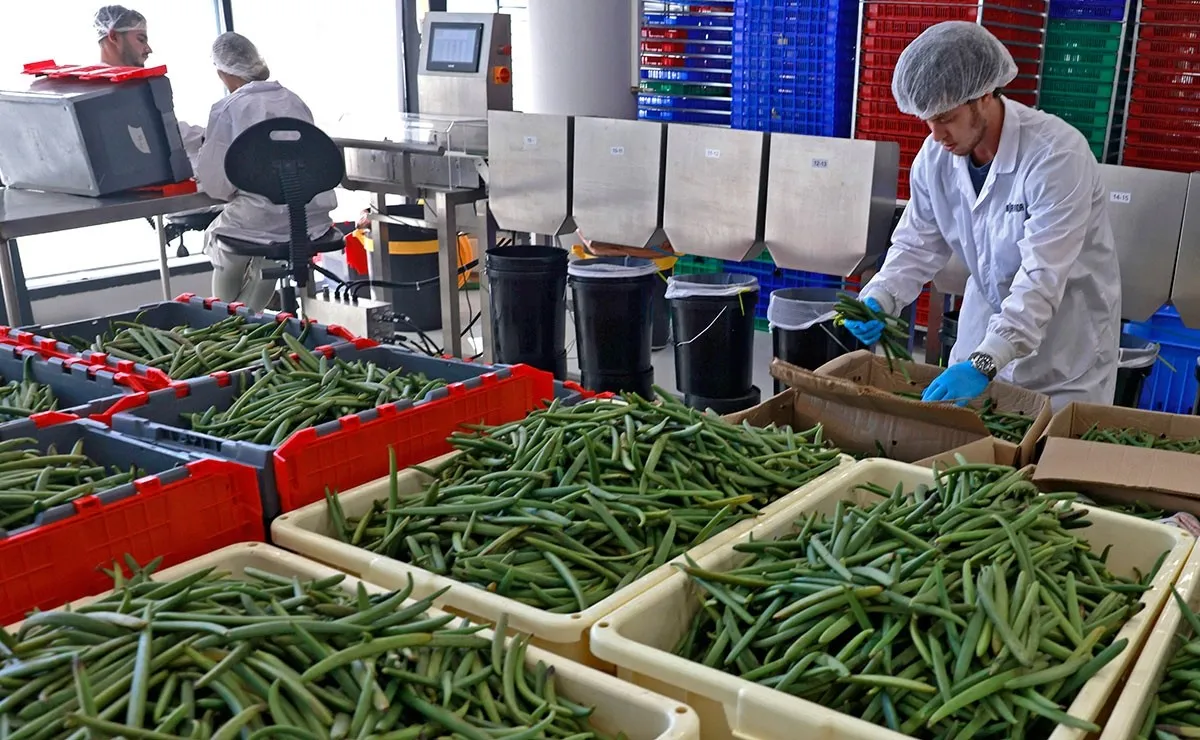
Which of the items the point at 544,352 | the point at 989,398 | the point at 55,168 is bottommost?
the point at 544,352

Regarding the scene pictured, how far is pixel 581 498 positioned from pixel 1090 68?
349 centimetres

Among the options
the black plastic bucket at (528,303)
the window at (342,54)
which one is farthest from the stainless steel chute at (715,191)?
the window at (342,54)

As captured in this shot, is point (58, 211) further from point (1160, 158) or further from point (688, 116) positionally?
point (1160, 158)

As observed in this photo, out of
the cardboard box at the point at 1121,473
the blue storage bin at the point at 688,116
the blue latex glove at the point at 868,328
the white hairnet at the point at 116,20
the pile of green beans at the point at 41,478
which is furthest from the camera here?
the blue storage bin at the point at 688,116

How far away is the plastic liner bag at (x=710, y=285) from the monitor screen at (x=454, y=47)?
1741 millimetres

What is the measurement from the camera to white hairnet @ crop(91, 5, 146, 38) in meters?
4.44

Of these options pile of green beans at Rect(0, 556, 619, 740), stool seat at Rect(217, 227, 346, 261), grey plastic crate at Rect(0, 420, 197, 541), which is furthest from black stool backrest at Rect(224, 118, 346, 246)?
pile of green beans at Rect(0, 556, 619, 740)

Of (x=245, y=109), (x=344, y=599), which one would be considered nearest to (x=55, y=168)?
(x=245, y=109)

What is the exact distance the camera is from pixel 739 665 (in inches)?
52.5

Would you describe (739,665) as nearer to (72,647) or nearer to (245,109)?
(72,647)

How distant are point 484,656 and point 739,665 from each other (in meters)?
0.33

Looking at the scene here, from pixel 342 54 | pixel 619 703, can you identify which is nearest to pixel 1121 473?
pixel 619 703

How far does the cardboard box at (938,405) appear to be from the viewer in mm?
2178

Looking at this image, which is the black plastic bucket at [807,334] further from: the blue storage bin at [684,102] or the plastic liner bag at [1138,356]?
the blue storage bin at [684,102]
